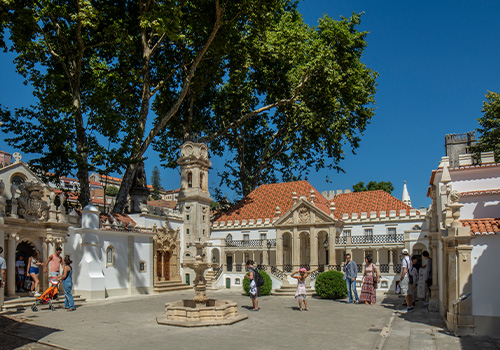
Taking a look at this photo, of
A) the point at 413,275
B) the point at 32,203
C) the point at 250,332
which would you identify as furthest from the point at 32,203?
the point at 413,275

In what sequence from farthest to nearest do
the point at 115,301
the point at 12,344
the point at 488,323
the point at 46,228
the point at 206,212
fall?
1. the point at 206,212
2. the point at 115,301
3. the point at 46,228
4. the point at 488,323
5. the point at 12,344

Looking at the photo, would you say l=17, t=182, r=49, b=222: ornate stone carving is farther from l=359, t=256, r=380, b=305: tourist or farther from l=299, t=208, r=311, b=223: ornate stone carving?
l=299, t=208, r=311, b=223: ornate stone carving

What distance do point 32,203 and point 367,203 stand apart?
23049 mm

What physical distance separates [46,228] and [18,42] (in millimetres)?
11266

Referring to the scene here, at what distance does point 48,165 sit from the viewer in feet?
84.0

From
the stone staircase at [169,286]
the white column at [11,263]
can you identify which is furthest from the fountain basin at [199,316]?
the stone staircase at [169,286]

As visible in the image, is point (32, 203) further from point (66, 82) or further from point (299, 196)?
point (299, 196)

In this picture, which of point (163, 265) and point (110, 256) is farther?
point (163, 265)

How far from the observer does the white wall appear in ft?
36.9

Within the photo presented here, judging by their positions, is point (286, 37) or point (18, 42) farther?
point (286, 37)

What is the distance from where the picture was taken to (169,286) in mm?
28953

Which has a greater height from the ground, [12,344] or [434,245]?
[434,245]

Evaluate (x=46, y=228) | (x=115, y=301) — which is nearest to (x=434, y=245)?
(x=115, y=301)

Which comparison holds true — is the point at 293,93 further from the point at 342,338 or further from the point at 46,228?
the point at 342,338
